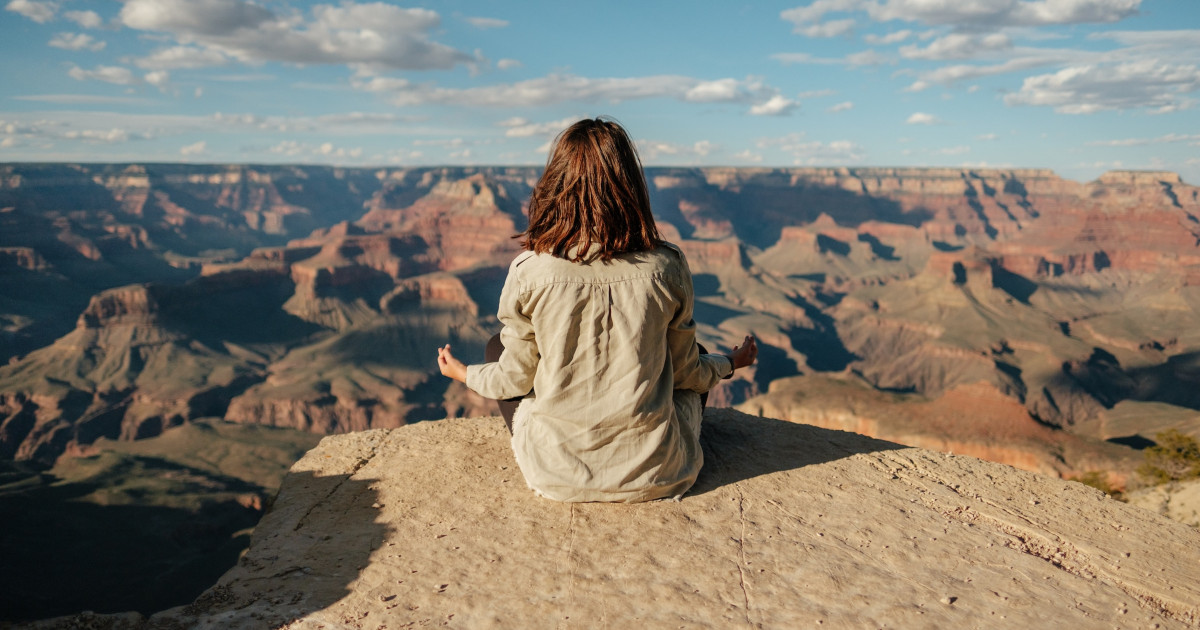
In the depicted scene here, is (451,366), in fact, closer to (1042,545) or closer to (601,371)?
(601,371)

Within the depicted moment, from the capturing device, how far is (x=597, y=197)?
3.59 meters

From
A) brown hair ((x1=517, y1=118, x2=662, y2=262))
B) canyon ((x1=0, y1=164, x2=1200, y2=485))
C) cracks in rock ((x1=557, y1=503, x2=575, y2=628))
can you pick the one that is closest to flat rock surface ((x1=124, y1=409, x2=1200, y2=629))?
cracks in rock ((x1=557, y1=503, x2=575, y2=628))

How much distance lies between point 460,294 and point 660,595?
84.8 meters

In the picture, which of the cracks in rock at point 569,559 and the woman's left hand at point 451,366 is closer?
the cracks in rock at point 569,559

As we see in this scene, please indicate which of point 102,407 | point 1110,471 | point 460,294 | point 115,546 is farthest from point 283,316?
point 1110,471

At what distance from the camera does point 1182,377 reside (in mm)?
69688

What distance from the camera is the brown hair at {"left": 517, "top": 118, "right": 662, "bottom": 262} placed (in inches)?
142

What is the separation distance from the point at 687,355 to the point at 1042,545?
2.83m

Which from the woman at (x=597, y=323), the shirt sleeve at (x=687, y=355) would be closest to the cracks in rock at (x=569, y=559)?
the woman at (x=597, y=323)

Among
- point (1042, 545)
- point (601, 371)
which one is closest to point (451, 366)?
point (601, 371)

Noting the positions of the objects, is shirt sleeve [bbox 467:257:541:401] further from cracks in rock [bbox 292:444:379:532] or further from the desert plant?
the desert plant

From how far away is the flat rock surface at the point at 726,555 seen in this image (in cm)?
339

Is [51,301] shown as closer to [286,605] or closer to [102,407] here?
[102,407]

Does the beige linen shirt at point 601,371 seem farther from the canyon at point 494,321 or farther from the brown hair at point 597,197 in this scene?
the canyon at point 494,321
